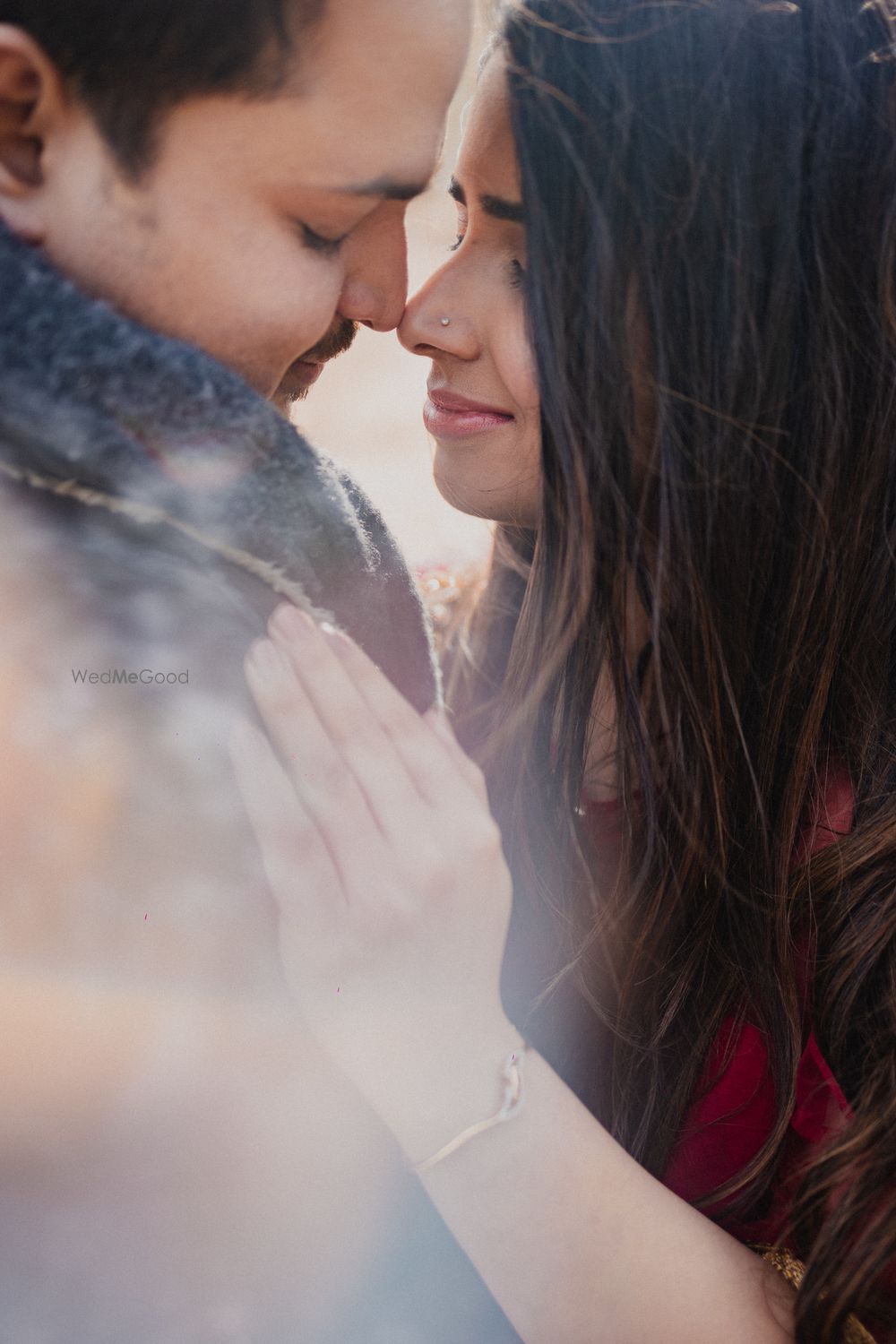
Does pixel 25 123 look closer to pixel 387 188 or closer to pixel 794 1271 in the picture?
pixel 387 188

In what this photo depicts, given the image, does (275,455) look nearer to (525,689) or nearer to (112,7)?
(112,7)

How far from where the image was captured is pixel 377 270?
112 centimetres

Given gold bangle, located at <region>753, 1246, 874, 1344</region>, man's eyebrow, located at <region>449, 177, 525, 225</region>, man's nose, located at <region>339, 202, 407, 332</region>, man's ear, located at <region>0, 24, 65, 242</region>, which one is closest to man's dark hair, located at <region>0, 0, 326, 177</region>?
man's ear, located at <region>0, 24, 65, 242</region>

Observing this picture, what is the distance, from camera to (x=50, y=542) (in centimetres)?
79

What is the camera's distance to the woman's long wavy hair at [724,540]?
1.16m

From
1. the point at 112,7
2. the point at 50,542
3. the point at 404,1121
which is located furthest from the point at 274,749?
the point at 112,7

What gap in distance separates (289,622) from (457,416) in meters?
0.66

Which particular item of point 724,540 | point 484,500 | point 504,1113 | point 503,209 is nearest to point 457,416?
point 484,500

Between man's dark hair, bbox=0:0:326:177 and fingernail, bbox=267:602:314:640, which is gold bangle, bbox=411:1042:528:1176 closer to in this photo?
fingernail, bbox=267:602:314:640

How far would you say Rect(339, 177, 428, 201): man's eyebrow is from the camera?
3.05 feet

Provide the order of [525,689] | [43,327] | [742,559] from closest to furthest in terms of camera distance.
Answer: [43,327], [742,559], [525,689]

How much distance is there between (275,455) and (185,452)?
3.4 inches

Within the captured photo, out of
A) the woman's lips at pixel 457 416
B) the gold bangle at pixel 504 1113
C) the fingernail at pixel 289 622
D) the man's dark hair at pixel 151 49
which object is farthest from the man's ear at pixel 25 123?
the gold bangle at pixel 504 1113

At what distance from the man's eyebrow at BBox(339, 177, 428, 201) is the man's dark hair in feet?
0.34
